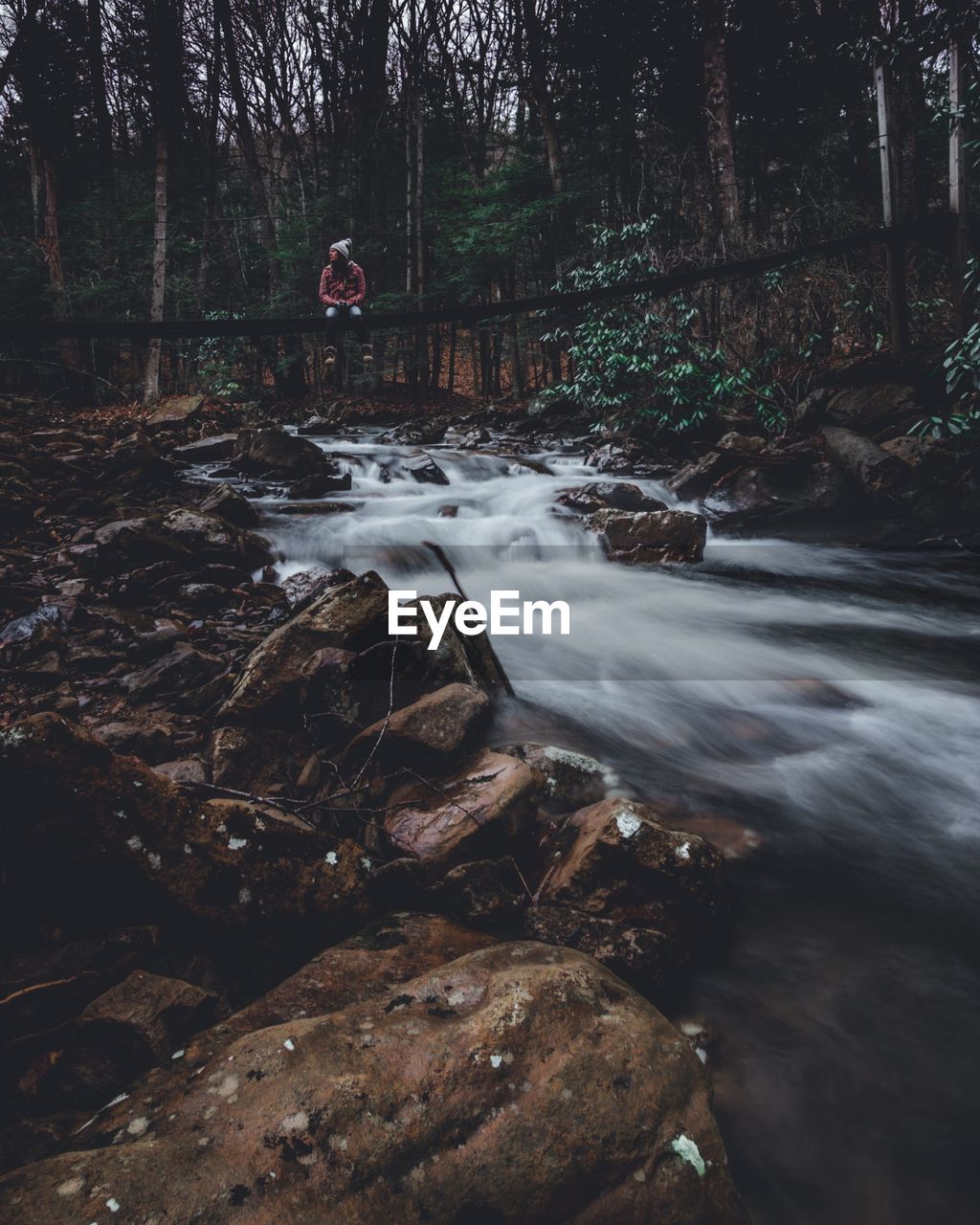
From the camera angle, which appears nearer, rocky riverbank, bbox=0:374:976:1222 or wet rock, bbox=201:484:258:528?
rocky riverbank, bbox=0:374:976:1222

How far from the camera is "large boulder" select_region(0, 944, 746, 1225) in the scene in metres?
1.23

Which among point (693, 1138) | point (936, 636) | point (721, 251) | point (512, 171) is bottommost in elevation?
point (693, 1138)

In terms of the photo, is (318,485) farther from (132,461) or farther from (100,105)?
(100,105)

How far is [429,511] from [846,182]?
9704mm

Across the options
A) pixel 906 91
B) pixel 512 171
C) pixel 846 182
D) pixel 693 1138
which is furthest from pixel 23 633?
pixel 512 171

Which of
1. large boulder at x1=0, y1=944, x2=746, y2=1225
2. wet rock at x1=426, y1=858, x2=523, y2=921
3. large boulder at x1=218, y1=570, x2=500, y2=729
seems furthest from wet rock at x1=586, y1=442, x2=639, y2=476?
large boulder at x1=0, y1=944, x2=746, y2=1225

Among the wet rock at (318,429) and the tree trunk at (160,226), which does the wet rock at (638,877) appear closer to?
the wet rock at (318,429)

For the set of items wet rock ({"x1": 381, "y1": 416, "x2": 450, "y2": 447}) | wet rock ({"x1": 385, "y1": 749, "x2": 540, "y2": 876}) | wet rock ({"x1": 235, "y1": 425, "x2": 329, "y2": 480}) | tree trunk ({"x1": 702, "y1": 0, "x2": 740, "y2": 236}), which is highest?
tree trunk ({"x1": 702, "y1": 0, "x2": 740, "y2": 236})

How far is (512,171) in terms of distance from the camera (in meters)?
15.9

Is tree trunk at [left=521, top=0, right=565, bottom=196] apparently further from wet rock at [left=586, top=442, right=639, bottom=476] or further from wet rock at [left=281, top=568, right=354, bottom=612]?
wet rock at [left=281, top=568, right=354, bottom=612]

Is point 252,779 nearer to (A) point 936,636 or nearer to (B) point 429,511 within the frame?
(A) point 936,636

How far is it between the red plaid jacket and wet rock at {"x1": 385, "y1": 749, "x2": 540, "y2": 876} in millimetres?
7983

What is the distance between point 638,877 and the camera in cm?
228

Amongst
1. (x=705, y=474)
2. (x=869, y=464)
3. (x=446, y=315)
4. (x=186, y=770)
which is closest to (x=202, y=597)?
(x=186, y=770)
